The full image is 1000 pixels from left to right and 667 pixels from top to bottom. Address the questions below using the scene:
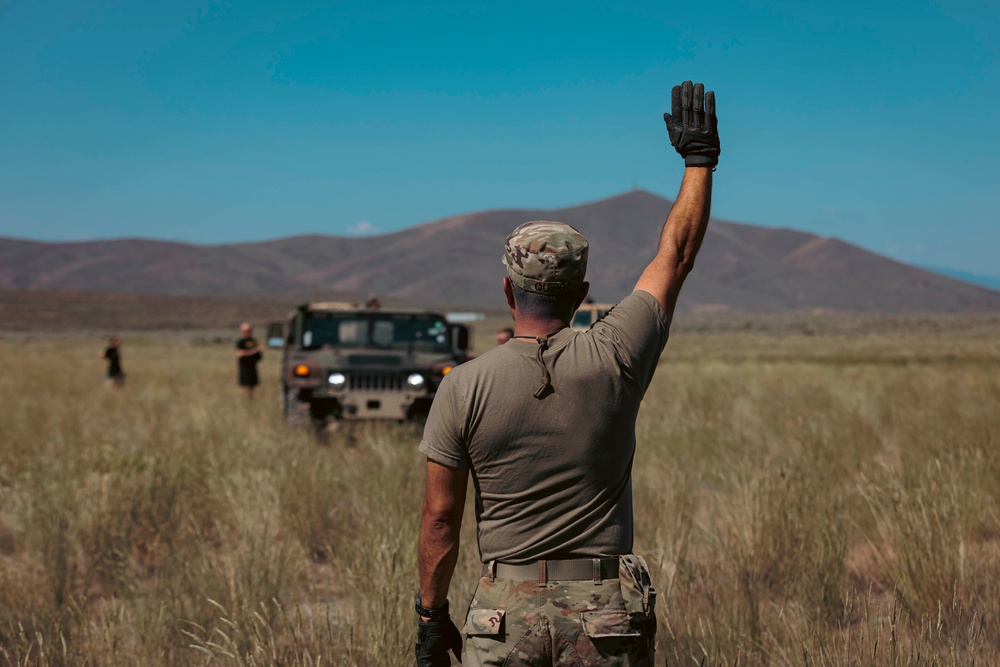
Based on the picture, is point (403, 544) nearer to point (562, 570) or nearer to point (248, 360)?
point (562, 570)

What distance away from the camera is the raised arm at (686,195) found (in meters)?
2.34

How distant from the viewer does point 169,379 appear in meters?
24.0

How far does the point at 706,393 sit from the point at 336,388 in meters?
7.93

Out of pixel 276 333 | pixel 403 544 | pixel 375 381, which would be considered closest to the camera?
pixel 403 544

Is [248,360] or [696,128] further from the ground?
[696,128]

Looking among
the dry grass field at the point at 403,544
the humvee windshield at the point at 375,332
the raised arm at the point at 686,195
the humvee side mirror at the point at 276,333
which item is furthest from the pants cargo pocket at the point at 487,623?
the humvee side mirror at the point at 276,333

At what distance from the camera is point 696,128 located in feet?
8.55

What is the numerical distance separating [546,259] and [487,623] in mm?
904

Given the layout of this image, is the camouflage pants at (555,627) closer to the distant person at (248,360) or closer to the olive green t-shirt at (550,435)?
the olive green t-shirt at (550,435)

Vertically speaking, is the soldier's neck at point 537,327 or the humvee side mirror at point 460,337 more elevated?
the soldier's neck at point 537,327

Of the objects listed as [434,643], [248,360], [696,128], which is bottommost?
[248,360]

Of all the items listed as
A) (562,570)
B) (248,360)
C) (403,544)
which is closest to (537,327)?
(562,570)

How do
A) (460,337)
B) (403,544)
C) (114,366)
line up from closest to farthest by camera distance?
(403,544), (460,337), (114,366)

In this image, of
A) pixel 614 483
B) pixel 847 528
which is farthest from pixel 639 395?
pixel 847 528
